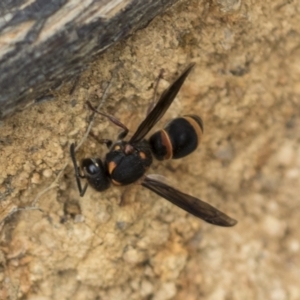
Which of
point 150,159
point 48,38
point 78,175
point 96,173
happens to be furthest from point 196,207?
point 48,38

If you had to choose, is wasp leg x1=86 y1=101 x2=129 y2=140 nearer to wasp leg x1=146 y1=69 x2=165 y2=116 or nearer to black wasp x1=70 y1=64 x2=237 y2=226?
black wasp x1=70 y1=64 x2=237 y2=226

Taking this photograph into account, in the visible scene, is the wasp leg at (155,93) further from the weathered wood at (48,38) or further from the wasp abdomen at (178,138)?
the weathered wood at (48,38)

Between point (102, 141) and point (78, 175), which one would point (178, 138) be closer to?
point (102, 141)

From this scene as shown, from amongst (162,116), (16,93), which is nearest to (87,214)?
(162,116)

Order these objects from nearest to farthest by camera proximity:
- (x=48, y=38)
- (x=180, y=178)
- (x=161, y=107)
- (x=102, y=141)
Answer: (x=48, y=38) → (x=161, y=107) → (x=102, y=141) → (x=180, y=178)

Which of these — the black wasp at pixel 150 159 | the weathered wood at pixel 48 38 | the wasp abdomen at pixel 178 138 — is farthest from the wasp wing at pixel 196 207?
the weathered wood at pixel 48 38

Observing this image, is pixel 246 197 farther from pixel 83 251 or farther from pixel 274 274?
pixel 83 251
